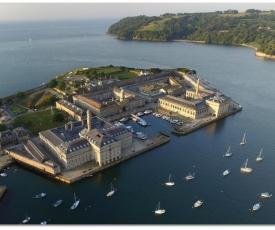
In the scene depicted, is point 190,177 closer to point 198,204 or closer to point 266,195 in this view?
point 198,204

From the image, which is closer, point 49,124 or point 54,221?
point 54,221

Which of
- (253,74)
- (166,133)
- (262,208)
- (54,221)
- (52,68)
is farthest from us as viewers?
(52,68)

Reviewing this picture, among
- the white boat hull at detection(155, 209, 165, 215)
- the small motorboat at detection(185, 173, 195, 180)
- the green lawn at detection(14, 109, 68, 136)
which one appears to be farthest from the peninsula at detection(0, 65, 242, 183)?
the white boat hull at detection(155, 209, 165, 215)

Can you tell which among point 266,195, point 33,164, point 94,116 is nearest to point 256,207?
point 266,195

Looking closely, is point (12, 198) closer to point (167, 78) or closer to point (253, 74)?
point (167, 78)

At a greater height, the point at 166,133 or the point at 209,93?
the point at 209,93

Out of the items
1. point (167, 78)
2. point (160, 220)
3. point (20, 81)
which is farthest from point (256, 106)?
point (20, 81)

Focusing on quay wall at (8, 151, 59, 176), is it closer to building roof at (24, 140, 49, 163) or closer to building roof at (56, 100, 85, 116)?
building roof at (24, 140, 49, 163)

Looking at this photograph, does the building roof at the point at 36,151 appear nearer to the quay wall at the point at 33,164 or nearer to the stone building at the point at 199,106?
the quay wall at the point at 33,164

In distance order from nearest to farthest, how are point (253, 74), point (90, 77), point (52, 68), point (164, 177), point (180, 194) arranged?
point (180, 194) < point (164, 177) < point (90, 77) < point (253, 74) < point (52, 68)
